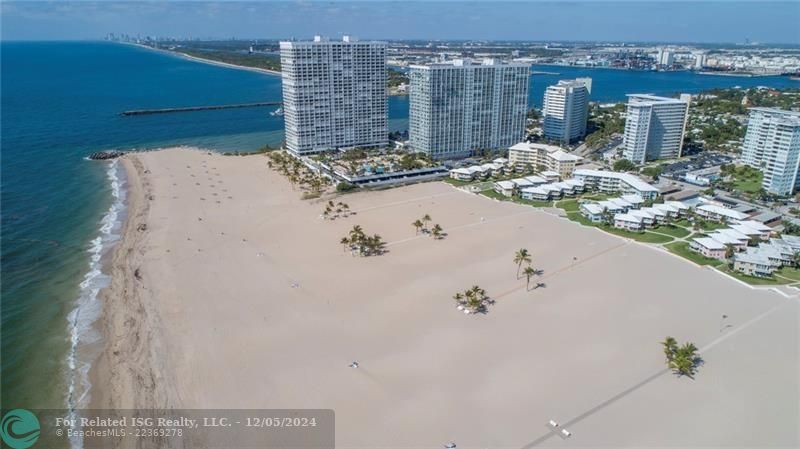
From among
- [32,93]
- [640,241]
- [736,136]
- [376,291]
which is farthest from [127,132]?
[736,136]

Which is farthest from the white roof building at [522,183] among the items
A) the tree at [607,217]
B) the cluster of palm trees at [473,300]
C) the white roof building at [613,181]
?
the cluster of palm trees at [473,300]

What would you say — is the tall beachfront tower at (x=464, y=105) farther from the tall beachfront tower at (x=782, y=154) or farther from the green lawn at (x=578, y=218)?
the tall beachfront tower at (x=782, y=154)

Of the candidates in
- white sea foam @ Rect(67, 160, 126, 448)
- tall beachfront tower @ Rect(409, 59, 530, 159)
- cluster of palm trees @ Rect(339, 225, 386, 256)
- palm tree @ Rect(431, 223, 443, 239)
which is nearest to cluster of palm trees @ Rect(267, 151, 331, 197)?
cluster of palm trees @ Rect(339, 225, 386, 256)

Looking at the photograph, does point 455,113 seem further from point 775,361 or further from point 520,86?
point 775,361

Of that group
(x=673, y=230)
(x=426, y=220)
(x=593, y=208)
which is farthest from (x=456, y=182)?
(x=673, y=230)

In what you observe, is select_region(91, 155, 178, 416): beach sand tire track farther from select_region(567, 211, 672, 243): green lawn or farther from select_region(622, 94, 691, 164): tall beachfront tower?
select_region(622, 94, 691, 164): tall beachfront tower
